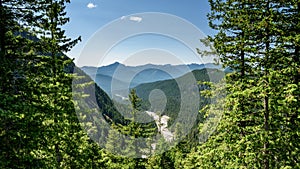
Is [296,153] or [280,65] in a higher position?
[280,65]

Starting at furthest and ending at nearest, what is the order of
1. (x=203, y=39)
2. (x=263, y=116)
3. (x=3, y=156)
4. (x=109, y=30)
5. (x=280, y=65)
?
(x=109, y=30) → (x=203, y=39) → (x=263, y=116) → (x=280, y=65) → (x=3, y=156)

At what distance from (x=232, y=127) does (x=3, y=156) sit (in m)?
9.52

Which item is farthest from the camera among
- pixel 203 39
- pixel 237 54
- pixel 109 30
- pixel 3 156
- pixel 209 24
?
pixel 109 30

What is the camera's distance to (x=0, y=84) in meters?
10.6

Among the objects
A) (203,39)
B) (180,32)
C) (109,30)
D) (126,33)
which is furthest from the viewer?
(126,33)

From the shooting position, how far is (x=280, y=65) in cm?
1114

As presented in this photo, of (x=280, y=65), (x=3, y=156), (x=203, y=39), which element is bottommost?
(x=3, y=156)

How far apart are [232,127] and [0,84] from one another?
32.6 ft

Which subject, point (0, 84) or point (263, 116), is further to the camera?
point (263, 116)

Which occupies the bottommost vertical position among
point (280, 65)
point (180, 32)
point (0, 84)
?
point (0, 84)

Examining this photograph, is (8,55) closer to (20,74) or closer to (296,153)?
(20,74)

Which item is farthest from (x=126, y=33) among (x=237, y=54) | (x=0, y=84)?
(x=0, y=84)

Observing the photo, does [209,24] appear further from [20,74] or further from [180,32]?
[20,74]

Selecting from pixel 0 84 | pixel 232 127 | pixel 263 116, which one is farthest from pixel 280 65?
pixel 0 84
